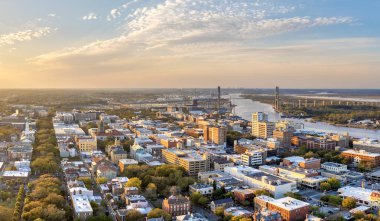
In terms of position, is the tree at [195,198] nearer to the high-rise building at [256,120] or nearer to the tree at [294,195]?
the tree at [294,195]

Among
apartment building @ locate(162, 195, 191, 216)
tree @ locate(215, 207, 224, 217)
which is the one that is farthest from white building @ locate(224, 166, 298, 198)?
apartment building @ locate(162, 195, 191, 216)

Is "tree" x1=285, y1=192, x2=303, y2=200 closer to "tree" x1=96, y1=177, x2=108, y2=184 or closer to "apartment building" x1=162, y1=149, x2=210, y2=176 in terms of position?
"apartment building" x1=162, y1=149, x2=210, y2=176

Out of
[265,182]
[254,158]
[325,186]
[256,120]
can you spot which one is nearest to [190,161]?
[254,158]

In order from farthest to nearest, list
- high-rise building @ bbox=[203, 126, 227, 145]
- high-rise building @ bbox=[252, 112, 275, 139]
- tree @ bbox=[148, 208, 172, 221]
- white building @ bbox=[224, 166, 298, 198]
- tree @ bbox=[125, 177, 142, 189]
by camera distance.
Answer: high-rise building @ bbox=[252, 112, 275, 139] < high-rise building @ bbox=[203, 126, 227, 145] < white building @ bbox=[224, 166, 298, 198] < tree @ bbox=[125, 177, 142, 189] < tree @ bbox=[148, 208, 172, 221]

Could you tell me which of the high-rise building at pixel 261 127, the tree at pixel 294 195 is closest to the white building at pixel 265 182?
the tree at pixel 294 195

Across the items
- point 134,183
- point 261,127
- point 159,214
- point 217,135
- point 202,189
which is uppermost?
point 261,127

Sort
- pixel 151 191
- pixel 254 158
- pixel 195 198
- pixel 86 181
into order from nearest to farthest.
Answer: pixel 195 198
pixel 151 191
pixel 86 181
pixel 254 158

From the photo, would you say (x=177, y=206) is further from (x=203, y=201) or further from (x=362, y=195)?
(x=362, y=195)

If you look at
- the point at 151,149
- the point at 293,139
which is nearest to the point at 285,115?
the point at 293,139
